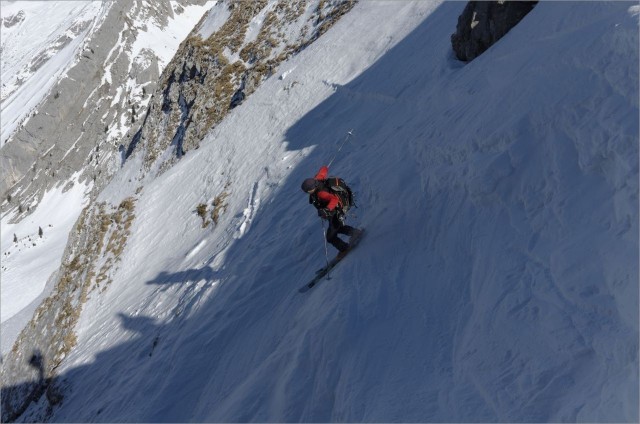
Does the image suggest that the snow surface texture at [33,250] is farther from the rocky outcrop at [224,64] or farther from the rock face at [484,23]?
the rock face at [484,23]

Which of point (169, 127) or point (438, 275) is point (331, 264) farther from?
point (169, 127)

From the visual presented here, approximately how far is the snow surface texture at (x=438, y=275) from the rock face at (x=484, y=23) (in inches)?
21.4

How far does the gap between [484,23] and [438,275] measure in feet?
26.0

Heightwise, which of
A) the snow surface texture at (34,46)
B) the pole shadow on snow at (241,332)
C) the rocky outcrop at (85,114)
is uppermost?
the snow surface texture at (34,46)

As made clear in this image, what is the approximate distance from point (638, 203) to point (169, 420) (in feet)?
30.6

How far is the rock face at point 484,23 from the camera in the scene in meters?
12.8

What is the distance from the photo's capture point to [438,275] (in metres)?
7.99

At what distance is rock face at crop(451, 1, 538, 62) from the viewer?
1281cm

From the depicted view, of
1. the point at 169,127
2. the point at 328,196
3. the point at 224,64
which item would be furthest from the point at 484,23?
the point at 169,127

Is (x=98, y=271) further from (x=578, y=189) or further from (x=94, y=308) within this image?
(x=578, y=189)

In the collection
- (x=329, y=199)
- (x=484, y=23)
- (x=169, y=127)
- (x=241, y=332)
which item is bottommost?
(x=241, y=332)

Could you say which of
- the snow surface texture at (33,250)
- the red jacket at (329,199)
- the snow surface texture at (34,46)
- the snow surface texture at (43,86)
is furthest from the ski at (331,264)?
the snow surface texture at (34,46)

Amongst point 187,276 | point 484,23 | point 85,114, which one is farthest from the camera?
point 85,114

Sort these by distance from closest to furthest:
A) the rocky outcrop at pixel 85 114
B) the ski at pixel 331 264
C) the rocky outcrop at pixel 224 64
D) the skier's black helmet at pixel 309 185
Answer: the skier's black helmet at pixel 309 185, the ski at pixel 331 264, the rocky outcrop at pixel 224 64, the rocky outcrop at pixel 85 114
